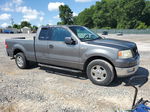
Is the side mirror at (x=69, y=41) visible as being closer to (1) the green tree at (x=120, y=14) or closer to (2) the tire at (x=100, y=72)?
(2) the tire at (x=100, y=72)

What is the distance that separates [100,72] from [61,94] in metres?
1.31

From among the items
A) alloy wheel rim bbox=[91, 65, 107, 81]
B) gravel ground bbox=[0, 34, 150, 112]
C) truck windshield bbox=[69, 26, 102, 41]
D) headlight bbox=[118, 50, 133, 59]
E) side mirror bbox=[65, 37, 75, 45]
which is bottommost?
gravel ground bbox=[0, 34, 150, 112]

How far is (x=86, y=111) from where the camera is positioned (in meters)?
3.47

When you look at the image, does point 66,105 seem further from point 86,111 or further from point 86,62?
point 86,62

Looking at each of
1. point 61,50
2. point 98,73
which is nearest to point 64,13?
point 61,50

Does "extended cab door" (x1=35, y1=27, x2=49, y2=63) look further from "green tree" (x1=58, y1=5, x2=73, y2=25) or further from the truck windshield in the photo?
"green tree" (x1=58, y1=5, x2=73, y2=25)

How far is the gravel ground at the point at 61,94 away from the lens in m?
3.65

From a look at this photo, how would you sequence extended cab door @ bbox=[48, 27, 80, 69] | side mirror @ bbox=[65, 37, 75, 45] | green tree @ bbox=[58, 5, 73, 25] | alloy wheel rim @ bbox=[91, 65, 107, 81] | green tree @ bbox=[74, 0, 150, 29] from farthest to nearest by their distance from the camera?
green tree @ bbox=[58, 5, 73, 25]
green tree @ bbox=[74, 0, 150, 29]
extended cab door @ bbox=[48, 27, 80, 69]
side mirror @ bbox=[65, 37, 75, 45]
alloy wheel rim @ bbox=[91, 65, 107, 81]

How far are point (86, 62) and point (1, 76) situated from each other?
10.5 feet

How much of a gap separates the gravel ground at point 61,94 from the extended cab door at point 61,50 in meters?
0.56

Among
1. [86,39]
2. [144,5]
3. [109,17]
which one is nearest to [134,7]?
[144,5]

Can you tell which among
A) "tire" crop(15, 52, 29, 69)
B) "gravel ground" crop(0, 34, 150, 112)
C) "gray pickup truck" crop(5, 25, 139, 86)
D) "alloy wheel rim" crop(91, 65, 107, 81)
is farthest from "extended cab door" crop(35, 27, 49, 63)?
"alloy wheel rim" crop(91, 65, 107, 81)

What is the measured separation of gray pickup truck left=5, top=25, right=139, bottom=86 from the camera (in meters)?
4.56

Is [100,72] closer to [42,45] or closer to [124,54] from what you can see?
[124,54]
